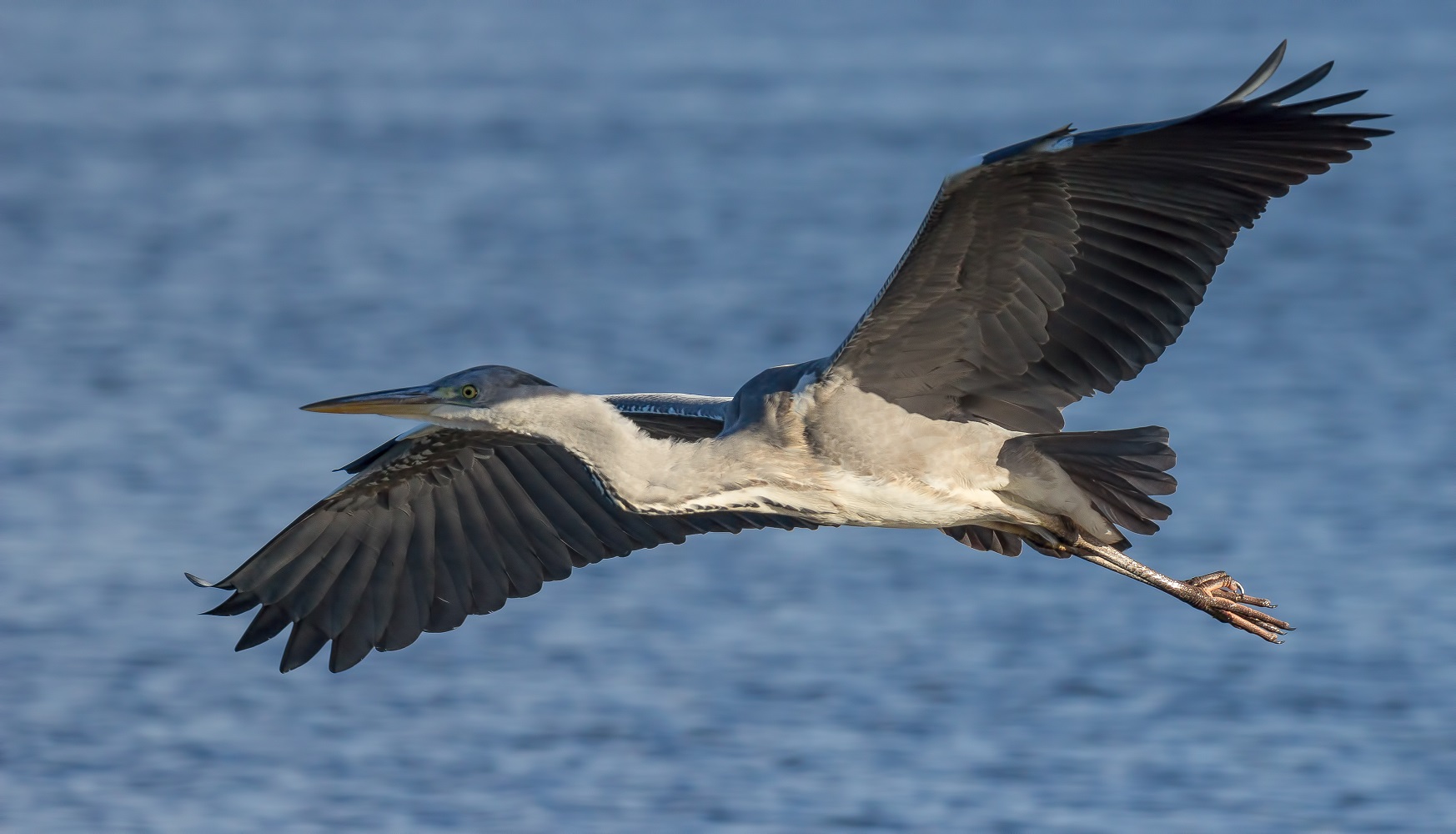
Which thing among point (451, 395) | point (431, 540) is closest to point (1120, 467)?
point (451, 395)

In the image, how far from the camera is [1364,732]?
26.1 ft

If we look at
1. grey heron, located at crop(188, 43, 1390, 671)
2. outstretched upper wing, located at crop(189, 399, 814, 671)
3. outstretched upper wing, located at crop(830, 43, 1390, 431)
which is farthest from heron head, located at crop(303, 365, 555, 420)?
outstretched upper wing, located at crop(830, 43, 1390, 431)

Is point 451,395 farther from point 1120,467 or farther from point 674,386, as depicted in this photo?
point 674,386

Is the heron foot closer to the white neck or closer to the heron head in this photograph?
the white neck

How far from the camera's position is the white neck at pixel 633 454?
240 inches

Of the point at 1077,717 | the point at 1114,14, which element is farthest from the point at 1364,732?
the point at 1114,14

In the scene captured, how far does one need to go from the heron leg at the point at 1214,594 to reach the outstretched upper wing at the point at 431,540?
1.11 metres

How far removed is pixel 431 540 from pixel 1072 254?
2.61 metres

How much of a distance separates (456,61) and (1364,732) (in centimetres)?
1621

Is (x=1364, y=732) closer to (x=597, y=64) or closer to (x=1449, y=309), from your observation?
(x=1449, y=309)

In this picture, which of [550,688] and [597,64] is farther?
[597,64]

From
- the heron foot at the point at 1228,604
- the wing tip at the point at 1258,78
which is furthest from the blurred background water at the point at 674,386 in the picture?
the wing tip at the point at 1258,78

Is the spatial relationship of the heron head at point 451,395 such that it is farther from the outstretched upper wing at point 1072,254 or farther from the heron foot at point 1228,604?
the heron foot at point 1228,604

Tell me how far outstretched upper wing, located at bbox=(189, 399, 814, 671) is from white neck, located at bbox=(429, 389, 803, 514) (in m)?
0.76
